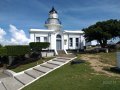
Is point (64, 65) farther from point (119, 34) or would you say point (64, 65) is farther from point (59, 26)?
point (59, 26)

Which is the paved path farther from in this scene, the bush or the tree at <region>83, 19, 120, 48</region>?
the tree at <region>83, 19, 120, 48</region>

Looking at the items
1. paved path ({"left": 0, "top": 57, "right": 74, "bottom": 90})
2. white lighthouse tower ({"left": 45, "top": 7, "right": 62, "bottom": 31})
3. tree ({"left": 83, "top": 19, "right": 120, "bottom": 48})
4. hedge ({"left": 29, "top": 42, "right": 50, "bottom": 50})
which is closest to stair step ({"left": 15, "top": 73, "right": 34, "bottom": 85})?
paved path ({"left": 0, "top": 57, "right": 74, "bottom": 90})

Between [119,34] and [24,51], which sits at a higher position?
[119,34]

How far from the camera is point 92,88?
11.1 meters

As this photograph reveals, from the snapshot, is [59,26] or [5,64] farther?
[59,26]

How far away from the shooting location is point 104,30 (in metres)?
32.6

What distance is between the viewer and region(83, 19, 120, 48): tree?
32.0 meters

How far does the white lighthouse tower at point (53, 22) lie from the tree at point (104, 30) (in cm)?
706

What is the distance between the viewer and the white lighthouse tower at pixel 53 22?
128 ft

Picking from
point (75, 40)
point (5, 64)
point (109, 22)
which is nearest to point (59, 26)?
point (75, 40)

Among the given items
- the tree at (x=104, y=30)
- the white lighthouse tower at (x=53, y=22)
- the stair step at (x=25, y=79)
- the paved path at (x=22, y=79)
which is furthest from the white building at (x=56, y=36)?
the stair step at (x=25, y=79)

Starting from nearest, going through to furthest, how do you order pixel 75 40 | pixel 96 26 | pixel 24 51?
1. pixel 24 51
2. pixel 96 26
3. pixel 75 40

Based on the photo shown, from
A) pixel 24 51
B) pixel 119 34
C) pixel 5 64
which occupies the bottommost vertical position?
pixel 5 64

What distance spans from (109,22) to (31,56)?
44.6ft
